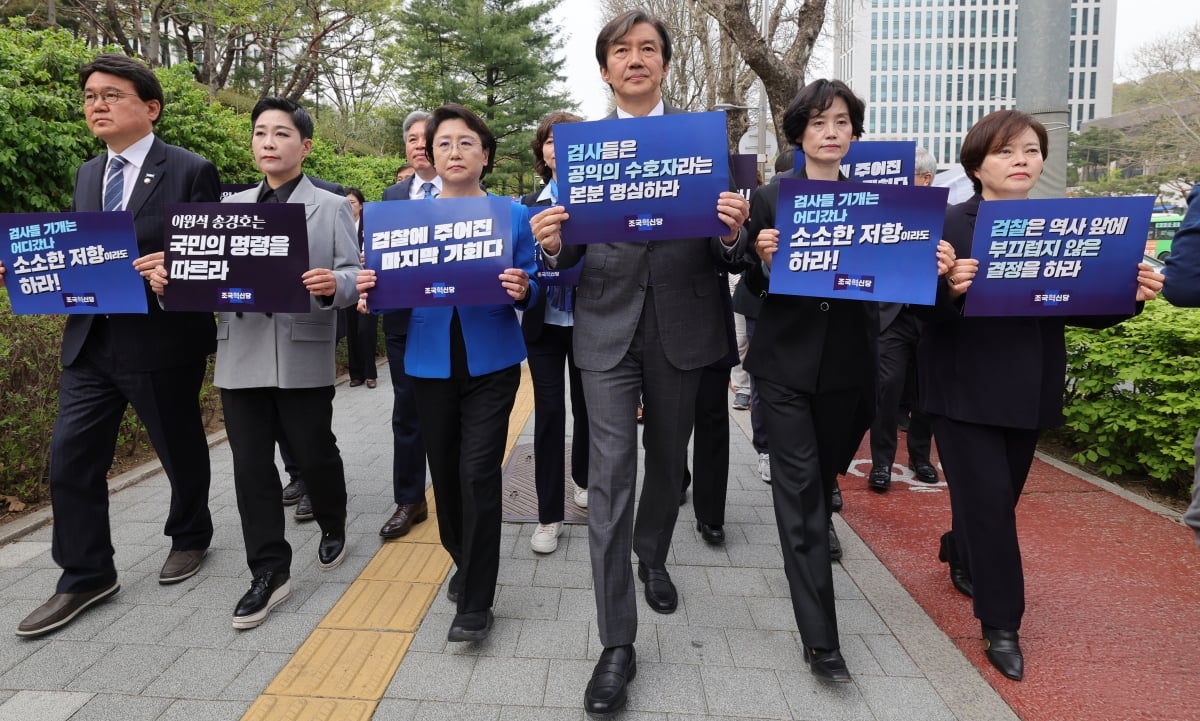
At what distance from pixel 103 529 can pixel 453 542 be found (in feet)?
5.33

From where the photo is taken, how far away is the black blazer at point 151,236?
3.18 meters

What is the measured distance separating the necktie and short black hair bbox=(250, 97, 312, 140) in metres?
0.66

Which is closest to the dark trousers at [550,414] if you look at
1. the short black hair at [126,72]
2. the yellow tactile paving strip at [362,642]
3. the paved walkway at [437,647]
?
the paved walkway at [437,647]

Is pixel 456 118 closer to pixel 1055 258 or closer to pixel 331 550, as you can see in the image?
pixel 331 550

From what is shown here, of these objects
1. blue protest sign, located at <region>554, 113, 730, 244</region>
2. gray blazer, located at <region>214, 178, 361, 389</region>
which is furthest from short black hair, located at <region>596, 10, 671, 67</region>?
gray blazer, located at <region>214, 178, 361, 389</region>

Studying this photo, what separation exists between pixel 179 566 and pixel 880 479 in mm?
4263

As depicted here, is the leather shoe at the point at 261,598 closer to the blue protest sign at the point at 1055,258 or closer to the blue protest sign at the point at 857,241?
the blue protest sign at the point at 857,241

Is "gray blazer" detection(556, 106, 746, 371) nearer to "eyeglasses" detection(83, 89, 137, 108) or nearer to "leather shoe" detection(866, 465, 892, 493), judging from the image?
"eyeglasses" detection(83, 89, 137, 108)

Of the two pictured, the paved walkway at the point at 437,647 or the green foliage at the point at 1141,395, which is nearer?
the paved walkway at the point at 437,647

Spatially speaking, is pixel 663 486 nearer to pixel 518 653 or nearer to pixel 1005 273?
pixel 518 653

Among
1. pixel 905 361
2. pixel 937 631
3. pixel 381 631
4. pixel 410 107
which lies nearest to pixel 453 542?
pixel 381 631

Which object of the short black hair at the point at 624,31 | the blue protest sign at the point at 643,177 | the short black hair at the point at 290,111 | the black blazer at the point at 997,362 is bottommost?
the black blazer at the point at 997,362

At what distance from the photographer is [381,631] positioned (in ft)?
9.98

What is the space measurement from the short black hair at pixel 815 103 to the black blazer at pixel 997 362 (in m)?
0.60
